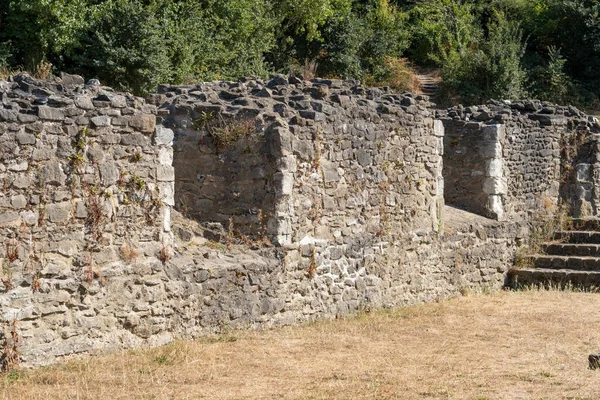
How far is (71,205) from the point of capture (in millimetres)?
8609

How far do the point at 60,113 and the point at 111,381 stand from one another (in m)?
2.43

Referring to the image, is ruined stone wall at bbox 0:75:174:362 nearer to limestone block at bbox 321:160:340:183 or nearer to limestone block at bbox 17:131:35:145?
limestone block at bbox 17:131:35:145

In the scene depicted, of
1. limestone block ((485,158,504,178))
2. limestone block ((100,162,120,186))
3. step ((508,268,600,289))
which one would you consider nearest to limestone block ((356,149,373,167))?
limestone block ((100,162,120,186))

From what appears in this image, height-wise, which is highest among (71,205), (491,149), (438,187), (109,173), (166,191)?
(491,149)

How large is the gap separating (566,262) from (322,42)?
1797 cm

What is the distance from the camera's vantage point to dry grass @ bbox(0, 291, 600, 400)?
7816mm

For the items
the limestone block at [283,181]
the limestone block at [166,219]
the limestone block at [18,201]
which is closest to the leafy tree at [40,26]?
the limestone block at [283,181]

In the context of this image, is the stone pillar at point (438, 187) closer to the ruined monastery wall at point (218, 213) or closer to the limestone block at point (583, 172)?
the ruined monastery wall at point (218, 213)

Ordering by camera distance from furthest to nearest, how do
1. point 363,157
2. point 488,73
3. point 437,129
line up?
point 488,73 < point 437,129 < point 363,157

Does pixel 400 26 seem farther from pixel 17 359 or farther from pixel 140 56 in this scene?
pixel 17 359

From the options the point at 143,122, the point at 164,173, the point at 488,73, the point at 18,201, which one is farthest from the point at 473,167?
the point at 488,73

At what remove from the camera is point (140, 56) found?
71.0ft

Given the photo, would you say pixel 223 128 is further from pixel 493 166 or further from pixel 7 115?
pixel 493 166

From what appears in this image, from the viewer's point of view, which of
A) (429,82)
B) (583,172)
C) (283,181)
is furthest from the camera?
(429,82)
